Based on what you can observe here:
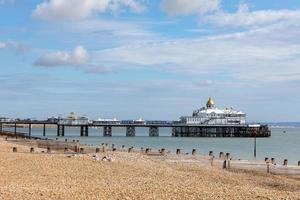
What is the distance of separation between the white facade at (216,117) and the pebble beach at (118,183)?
4017 inches

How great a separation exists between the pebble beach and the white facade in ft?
335

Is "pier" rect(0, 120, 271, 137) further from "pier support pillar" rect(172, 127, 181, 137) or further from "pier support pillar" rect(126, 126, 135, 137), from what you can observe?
"pier support pillar" rect(172, 127, 181, 137)

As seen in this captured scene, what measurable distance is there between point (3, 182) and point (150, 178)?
234 inches

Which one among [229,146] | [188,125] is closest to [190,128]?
[188,125]

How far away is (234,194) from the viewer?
17328mm

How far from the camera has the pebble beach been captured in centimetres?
1655

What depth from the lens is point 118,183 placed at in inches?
794

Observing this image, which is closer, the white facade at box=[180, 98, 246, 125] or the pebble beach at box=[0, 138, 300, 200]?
the pebble beach at box=[0, 138, 300, 200]

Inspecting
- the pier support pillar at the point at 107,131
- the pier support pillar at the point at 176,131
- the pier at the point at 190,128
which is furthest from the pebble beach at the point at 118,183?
the pier support pillar at the point at 176,131

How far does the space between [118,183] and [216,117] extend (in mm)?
115681

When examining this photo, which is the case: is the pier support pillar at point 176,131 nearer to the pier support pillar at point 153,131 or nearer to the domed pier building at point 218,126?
the domed pier building at point 218,126

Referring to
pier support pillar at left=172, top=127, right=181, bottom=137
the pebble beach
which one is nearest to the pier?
pier support pillar at left=172, top=127, right=181, bottom=137

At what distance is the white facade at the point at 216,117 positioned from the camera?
131525mm

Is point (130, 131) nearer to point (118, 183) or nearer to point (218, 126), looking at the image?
point (218, 126)
